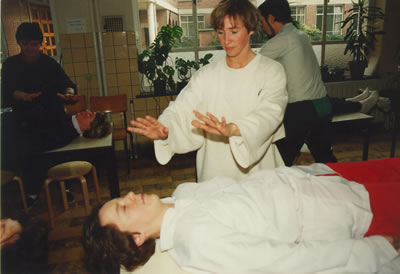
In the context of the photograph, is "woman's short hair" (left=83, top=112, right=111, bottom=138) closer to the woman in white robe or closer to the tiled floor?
the tiled floor

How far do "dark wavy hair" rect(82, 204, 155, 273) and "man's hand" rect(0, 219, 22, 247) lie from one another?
318mm

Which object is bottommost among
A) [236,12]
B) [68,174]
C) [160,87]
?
[68,174]

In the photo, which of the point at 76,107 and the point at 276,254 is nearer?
the point at 276,254

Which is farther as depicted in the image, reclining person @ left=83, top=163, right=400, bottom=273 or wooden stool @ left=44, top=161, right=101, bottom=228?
wooden stool @ left=44, top=161, right=101, bottom=228

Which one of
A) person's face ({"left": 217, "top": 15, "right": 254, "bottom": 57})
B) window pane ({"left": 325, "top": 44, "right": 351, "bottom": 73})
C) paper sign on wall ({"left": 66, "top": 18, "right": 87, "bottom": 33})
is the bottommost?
window pane ({"left": 325, "top": 44, "right": 351, "bottom": 73})

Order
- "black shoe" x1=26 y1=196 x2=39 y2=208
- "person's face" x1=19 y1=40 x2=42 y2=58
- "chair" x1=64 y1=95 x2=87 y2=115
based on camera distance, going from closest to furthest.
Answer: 1. "person's face" x1=19 y1=40 x2=42 y2=58
2. "black shoe" x1=26 y1=196 x2=39 y2=208
3. "chair" x1=64 y1=95 x2=87 y2=115

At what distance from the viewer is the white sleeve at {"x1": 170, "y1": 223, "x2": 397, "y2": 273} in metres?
1.08

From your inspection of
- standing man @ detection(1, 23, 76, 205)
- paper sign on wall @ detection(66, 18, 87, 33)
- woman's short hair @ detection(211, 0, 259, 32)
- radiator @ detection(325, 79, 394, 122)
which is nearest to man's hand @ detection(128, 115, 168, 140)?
woman's short hair @ detection(211, 0, 259, 32)

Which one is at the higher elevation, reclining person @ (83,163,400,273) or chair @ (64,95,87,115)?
chair @ (64,95,87,115)

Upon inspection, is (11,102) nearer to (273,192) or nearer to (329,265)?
(273,192)

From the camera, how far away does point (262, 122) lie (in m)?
1.53

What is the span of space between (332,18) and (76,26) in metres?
3.95

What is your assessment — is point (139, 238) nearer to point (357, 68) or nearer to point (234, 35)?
point (234, 35)

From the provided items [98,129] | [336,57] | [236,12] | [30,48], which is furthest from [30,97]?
[336,57]
